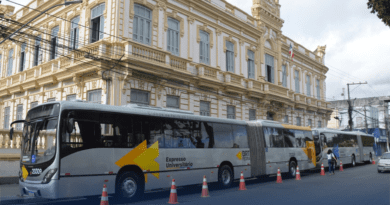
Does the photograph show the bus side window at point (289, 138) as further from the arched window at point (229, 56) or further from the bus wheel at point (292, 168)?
the arched window at point (229, 56)

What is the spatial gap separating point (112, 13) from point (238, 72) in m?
11.4

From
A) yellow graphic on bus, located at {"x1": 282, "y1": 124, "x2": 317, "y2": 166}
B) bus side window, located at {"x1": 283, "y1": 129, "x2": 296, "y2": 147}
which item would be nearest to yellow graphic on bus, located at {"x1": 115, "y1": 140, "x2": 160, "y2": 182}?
bus side window, located at {"x1": 283, "y1": 129, "x2": 296, "y2": 147}

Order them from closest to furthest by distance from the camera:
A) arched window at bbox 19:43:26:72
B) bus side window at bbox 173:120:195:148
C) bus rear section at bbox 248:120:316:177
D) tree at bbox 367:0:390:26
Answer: tree at bbox 367:0:390:26 → bus side window at bbox 173:120:195:148 → bus rear section at bbox 248:120:316:177 → arched window at bbox 19:43:26:72

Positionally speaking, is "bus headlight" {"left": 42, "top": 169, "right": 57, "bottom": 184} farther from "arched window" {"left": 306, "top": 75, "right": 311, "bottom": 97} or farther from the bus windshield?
"arched window" {"left": 306, "top": 75, "right": 311, "bottom": 97}

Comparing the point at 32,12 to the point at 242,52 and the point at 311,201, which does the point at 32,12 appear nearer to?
the point at 242,52

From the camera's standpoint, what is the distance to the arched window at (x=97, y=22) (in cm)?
1909

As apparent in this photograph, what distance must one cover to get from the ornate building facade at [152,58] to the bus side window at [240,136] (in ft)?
18.6

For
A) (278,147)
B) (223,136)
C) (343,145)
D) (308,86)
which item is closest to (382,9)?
(223,136)

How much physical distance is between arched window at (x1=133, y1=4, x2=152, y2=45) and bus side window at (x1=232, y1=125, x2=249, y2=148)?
25.4 ft

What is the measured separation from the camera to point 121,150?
1092 cm

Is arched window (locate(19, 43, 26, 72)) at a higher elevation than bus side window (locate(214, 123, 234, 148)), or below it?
higher

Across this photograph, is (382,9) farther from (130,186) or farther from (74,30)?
(74,30)

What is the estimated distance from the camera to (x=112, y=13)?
60.1ft

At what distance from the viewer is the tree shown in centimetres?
1148
